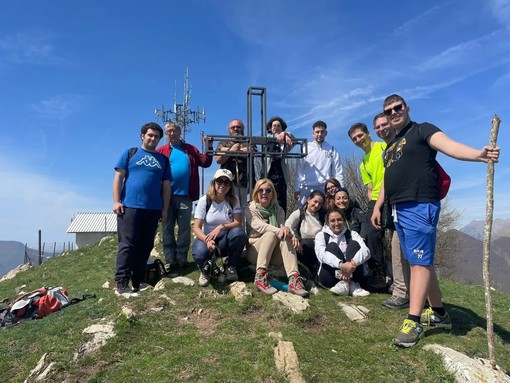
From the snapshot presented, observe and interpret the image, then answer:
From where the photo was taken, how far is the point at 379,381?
3.62m

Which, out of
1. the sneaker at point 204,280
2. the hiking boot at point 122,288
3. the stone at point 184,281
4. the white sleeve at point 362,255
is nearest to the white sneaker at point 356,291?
the white sleeve at point 362,255

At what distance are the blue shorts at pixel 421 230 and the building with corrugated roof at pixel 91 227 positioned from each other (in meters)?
39.9

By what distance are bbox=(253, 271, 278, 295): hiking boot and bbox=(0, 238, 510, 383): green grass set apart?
12 cm

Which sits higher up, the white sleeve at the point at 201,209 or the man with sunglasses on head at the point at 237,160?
the man with sunglasses on head at the point at 237,160

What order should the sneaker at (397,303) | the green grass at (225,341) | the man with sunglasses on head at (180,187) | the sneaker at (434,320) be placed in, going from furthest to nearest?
the man with sunglasses on head at (180,187) → the sneaker at (397,303) → the sneaker at (434,320) → the green grass at (225,341)

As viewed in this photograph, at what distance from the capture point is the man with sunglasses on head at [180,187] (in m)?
7.02

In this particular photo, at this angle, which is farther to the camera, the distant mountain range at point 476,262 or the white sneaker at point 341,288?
the distant mountain range at point 476,262

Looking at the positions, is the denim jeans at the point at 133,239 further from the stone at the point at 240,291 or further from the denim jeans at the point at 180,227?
the stone at the point at 240,291

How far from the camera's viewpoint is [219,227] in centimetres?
600

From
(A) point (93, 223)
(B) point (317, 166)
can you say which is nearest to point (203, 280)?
(B) point (317, 166)

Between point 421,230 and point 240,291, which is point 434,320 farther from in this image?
point 240,291

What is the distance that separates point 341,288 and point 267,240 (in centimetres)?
141

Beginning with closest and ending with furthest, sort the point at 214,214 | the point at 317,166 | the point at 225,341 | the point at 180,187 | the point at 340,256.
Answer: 1. the point at 225,341
2. the point at 340,256
3. the point at 214,214
4. the point at 180,187
5. the point at 317,166

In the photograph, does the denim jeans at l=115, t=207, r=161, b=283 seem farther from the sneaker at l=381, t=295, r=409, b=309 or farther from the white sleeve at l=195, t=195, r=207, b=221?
the sneaker at l=381, t=295, r=409, b=309
